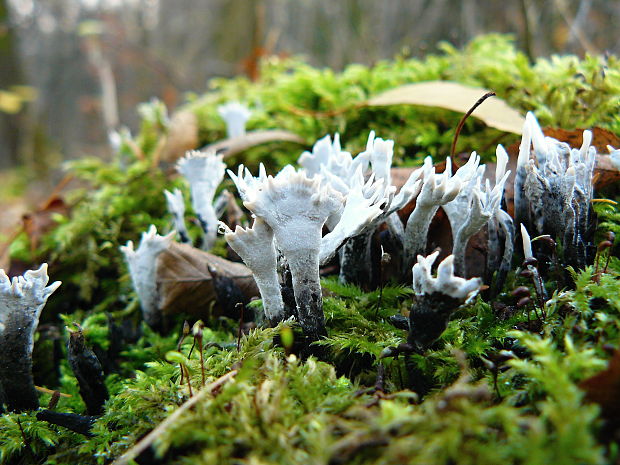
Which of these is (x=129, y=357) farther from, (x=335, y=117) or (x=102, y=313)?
(x=335, y=117)

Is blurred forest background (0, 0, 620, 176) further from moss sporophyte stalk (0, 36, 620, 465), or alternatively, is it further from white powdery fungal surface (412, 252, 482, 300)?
white powdery fungal surface (412, 252, 482, 300)

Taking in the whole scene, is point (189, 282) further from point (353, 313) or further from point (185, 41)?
point (185, 41)

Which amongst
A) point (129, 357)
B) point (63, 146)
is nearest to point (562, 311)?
point (129, 357)

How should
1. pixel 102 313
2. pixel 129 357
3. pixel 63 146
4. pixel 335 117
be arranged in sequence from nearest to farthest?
pixel 129 357
pixel 102 313
pixel 335 117
pixel 63 146

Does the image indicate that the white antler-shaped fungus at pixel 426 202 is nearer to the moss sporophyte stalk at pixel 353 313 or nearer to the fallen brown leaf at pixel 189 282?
the moss sporophyte stalk at pixel 353 313

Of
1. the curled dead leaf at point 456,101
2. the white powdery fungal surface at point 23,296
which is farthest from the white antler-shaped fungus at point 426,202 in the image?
the white powdery fungal surface at point 23,296

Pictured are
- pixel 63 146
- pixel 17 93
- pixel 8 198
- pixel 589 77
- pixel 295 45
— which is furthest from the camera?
pixel 63 146

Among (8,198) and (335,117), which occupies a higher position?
(335,117)

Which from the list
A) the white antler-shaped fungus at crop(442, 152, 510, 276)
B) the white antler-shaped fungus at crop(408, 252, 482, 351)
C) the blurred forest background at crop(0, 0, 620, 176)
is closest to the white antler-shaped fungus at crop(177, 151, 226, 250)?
Answer: the white antler-shaped fungus at crop(442, 152, 510, 276)

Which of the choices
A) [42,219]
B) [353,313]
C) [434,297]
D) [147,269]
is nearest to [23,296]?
[147,269]
